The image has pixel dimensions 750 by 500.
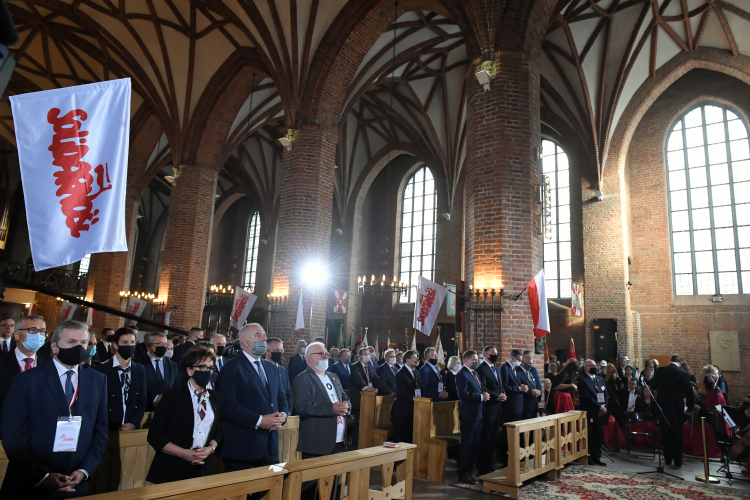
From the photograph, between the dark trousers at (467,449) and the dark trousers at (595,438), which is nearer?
the dark trousers at (467,449)

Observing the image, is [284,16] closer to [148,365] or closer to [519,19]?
[519,19]

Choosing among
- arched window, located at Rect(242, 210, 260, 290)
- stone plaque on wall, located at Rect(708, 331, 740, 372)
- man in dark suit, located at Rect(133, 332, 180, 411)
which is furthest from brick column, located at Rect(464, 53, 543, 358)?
arched window, located at Rect(242, 210, 260, 290)

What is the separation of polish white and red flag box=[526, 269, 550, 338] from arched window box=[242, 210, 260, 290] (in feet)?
61.2

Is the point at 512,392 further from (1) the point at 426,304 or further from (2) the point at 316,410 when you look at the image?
(2) the point at 316,410

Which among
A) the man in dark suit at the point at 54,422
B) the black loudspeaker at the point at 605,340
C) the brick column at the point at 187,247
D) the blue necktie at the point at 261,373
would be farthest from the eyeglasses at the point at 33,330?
the black loudspeaker at the point at 605,340

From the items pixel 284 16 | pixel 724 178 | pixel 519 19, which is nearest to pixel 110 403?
pixel 519 19

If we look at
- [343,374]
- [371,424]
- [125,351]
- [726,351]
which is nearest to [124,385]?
[125,351]

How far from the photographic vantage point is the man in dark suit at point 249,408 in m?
3.21

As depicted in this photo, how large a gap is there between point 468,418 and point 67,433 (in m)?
4.35

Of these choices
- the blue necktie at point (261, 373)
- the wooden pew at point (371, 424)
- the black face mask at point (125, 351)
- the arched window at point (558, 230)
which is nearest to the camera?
the blue necktie at point (261, 373)

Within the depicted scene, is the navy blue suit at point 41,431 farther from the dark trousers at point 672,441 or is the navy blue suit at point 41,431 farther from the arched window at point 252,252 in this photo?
the arched window at point 252,252

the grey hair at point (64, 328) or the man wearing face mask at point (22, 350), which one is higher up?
the grey hair at point (64, 328)

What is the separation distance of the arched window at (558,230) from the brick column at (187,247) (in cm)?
1065

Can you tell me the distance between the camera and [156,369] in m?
4.77
